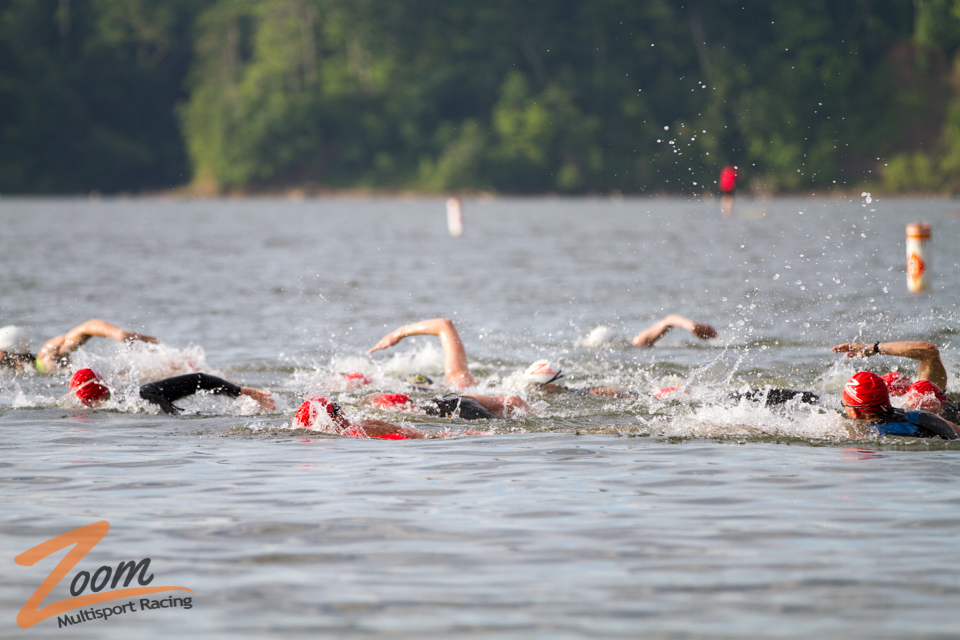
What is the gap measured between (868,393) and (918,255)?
308 inches

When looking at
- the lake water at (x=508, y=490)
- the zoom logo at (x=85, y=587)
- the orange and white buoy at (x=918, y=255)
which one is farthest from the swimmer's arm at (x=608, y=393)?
the zoom logo at (x=85, y=587)

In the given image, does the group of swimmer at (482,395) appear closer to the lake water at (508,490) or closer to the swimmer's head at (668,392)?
the swimmer's head at (668,392)

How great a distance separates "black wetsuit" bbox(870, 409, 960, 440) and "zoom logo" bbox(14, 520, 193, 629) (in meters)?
5.72

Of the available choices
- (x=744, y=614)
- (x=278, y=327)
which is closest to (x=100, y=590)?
(x=744, y=614)

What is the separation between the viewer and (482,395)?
11406 millimetres

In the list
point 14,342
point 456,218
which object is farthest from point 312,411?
point 456,218

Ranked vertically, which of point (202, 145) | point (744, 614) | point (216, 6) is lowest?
point (744, 614)

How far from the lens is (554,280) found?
91.5 feet

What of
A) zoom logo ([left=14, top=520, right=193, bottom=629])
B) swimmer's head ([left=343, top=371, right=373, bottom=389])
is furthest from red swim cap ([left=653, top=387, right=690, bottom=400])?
zoom logo ([left=14, top=520, right=193, bottom=629])

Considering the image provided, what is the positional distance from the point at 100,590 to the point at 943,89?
100m

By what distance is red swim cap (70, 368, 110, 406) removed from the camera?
11867 millimetres

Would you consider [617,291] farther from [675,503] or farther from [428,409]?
[675,503]

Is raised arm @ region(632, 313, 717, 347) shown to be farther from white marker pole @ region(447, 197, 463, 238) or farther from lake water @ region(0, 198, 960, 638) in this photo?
white marker pole @ region(447, 197, 463, 238)

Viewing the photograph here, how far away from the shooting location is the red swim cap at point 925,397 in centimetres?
1023
